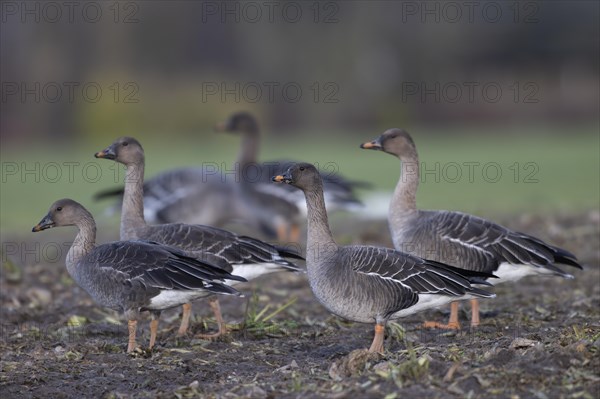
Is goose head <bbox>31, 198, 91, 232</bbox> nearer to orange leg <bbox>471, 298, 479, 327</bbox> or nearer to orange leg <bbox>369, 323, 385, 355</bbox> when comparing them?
orange leg <bbox>369, 323, 385, 355</bbox>

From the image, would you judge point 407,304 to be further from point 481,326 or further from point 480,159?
point 480,159

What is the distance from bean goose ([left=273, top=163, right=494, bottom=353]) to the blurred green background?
24946mm

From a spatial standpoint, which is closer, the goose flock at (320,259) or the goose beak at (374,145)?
the goose flock at (320,259)

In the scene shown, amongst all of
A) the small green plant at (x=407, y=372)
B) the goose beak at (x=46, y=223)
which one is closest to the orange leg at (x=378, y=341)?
the small green plant at (x=407, y=372)

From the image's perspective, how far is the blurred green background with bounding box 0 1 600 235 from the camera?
134 ft

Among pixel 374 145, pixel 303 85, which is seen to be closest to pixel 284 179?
pixel 374 145

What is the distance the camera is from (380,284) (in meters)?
8.11

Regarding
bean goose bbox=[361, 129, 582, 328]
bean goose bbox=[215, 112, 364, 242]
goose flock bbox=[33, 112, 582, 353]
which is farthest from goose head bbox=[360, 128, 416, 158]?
bean goose bbox=[215, 112, 364, 242]

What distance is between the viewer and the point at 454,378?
249 inches

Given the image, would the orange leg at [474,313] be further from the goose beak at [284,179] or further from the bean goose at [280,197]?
the bean goose at [280,197]

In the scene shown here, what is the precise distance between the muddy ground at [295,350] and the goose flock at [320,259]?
1.38ft

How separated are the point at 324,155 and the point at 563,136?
13.9 metres

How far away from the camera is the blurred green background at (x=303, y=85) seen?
40.7 metres

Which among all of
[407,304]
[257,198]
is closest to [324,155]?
[257,198]
